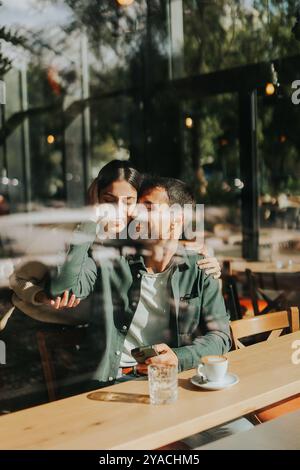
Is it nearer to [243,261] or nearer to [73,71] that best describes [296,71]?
[243,261]

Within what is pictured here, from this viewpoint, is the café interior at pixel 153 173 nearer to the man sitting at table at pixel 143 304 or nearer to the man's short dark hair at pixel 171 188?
the man sitting at table at pixel 143 304

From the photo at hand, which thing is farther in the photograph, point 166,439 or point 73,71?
point 73,71

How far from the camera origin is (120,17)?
17.5 feet

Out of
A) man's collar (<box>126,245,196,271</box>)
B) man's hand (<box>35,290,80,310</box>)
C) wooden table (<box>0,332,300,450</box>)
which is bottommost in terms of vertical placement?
wooden table (<box>0,332,300,450</box>)

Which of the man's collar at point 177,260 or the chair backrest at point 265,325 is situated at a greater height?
the man's collar at point 177,260

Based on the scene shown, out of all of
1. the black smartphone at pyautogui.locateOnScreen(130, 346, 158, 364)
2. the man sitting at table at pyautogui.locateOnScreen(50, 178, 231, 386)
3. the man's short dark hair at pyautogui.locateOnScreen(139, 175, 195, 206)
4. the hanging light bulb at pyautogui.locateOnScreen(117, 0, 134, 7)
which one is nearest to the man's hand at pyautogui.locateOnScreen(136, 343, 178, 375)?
the black smartphone at pyautogui.locateOnScreen(130, 346, 158, 364)

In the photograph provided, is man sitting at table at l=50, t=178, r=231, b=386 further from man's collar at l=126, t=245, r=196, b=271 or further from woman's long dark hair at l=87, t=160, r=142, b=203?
woman's long dark hair at l=87, t=160, r=142, b=203

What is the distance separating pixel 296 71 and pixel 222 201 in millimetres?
1312

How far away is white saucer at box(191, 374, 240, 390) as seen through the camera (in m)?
1.57

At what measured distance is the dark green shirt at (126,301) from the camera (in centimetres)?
206

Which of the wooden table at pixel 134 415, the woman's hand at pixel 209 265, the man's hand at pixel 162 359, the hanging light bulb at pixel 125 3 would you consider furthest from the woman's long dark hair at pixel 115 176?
the hanging light bulb at pixel 125 3

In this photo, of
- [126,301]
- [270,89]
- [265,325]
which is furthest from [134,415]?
[270,89]

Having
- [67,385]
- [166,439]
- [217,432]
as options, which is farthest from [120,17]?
[166,439]

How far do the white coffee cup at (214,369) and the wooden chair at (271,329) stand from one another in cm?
58
